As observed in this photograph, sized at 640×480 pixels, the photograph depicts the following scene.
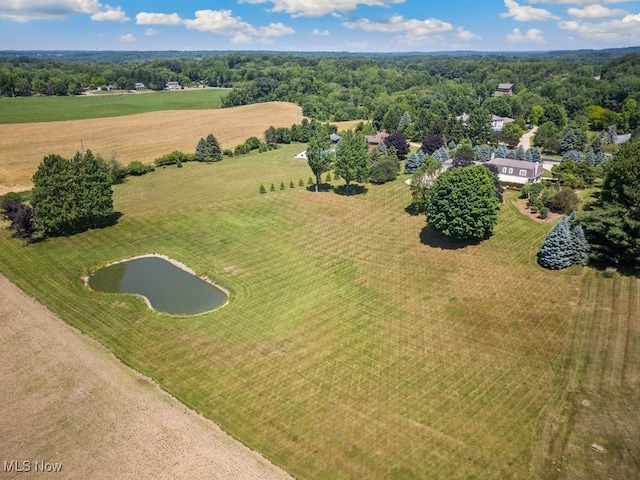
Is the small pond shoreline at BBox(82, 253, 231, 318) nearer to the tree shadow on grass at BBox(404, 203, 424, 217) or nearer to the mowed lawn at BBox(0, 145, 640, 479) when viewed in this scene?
the mowed lawn at BBox(0, 145, 640, 479)

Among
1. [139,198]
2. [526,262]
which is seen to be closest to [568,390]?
[526,262]

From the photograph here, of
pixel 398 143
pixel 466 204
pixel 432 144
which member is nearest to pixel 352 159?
pixel 466 204

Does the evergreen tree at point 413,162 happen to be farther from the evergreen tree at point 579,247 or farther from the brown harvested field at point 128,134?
the brown harvested field at point 128,134

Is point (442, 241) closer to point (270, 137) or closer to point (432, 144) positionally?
point (432, 144)

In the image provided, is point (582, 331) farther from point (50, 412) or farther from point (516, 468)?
point (50, 412)

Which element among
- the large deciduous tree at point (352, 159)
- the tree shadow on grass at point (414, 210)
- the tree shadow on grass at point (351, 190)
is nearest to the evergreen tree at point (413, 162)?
the tree shadow on grass at point (351, 190)
